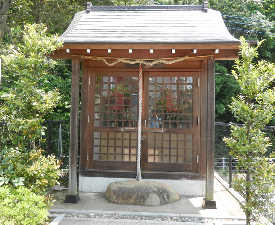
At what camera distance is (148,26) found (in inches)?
217

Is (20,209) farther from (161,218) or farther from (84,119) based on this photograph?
(84,119)

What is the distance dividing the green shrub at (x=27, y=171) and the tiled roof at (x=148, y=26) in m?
2.21

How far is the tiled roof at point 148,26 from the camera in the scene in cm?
471

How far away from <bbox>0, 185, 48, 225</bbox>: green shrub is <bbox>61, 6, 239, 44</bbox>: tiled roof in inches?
110

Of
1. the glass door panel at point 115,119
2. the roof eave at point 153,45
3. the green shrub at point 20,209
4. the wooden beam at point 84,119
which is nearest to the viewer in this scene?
the green shrub at point 20,209

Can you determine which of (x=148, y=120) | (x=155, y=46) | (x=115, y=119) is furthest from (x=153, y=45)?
(x=115, y=119)

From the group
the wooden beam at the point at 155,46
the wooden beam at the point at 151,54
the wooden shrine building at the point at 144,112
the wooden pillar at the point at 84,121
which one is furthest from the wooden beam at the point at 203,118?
the wooden pillar at the point at 84,121

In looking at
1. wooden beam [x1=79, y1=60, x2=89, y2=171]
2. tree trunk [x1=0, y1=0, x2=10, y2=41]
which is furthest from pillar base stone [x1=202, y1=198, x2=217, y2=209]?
tree trunk [x1=0, y1=0, x2=10, y2=41]

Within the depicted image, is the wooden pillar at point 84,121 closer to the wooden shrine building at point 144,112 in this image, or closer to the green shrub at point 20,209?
the wooden shrine building at point 144,112

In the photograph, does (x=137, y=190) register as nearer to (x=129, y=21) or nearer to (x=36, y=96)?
(x=36, y=96)

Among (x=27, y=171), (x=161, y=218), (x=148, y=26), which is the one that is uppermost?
(x=148, y=26)

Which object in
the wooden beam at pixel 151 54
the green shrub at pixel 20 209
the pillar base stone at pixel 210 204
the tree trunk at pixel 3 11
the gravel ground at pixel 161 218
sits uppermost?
the tree trunk at pixel 3 11

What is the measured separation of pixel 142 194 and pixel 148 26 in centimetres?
358

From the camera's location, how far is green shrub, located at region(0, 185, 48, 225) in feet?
10.3
